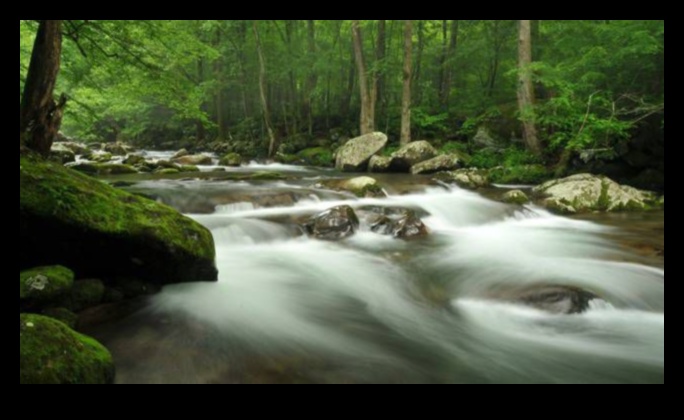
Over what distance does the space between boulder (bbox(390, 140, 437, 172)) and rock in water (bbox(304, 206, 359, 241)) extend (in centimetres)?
736

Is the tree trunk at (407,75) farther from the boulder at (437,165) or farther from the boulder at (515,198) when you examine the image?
the boulder at (515,198)

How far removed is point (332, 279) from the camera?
19.0ft

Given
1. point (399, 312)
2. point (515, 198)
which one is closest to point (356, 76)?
point (515, 198)

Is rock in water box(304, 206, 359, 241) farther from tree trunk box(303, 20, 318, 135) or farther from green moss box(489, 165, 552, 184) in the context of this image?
tree trunk box(303, 20, 318, 135)

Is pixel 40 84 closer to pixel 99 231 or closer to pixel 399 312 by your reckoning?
pixel 99 231

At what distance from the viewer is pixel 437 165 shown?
46.9 ft

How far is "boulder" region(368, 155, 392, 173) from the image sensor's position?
14952 mm

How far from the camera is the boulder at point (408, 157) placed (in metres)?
14.8

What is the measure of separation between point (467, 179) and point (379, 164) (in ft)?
12.4

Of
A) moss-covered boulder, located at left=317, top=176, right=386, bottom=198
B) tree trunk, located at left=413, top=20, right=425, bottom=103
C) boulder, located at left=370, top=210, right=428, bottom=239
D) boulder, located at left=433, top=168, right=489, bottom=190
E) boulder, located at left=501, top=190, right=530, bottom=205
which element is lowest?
boulder, located at left=370, top=210, right=428, bottom=239

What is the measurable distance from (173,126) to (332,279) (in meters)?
30.6

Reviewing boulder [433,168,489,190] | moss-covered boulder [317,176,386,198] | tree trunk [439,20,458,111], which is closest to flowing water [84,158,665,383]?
moss-covered boulder [317,176,386,198]

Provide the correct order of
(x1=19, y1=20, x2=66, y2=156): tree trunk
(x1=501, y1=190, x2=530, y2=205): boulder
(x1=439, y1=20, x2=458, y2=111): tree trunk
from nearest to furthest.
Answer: (x1=19, y1=20, x2=66, y2=156): tree trunk, (x1=501, y1=190, x2=530, y2=205): boulder, (x1=439, y1=20, x2=458, y2=111): tree trunk
